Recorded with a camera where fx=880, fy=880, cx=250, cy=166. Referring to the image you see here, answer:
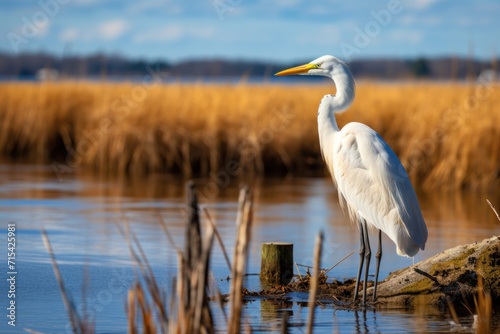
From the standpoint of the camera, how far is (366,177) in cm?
627

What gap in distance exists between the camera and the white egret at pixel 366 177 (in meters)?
6.05

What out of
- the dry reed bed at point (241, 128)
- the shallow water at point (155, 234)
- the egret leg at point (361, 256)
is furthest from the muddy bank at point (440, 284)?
the dry reed bed at point (241, 128)

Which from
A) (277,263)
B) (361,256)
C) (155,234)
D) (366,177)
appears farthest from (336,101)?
(155,234)

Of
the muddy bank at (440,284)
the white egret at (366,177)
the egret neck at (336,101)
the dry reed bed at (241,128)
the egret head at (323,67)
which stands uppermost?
the dry reed bed at (241,128)

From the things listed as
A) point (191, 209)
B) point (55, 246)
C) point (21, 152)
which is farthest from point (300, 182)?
point (191, 209)

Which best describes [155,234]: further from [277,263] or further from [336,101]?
[336,101]

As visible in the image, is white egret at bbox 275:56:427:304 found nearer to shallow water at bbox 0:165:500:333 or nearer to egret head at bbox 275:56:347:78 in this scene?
egret head at bbox 275:56:347:78

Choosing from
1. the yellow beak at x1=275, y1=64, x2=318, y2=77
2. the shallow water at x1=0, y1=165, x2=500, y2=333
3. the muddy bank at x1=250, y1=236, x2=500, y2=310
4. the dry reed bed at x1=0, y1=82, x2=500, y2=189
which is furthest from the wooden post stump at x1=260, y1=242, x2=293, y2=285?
the dry reed bed at x1=0, y1=82, x2=500, y2=189

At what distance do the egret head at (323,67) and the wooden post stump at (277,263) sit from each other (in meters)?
1.32

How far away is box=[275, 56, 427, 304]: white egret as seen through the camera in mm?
6055

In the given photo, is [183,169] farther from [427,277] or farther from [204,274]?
[204,274]

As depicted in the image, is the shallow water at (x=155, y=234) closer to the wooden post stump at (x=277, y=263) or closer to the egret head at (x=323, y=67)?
the wooden post stump at (x=277, y=263)

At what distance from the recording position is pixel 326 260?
7.65 m

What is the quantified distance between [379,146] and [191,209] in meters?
2.95
